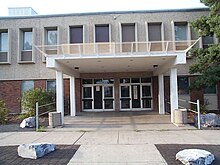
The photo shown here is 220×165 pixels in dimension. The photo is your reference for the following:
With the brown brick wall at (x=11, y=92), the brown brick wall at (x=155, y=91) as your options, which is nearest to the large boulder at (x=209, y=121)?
the brown brick wall at (x=155, y=91)

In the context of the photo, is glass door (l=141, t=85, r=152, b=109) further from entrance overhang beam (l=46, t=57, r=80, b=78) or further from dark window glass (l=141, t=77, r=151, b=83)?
entrance overhang beam (l=46, t=57, r=80, b=78)

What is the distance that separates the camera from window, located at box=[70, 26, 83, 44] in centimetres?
2184

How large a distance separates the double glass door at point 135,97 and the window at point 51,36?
7134 millimetres

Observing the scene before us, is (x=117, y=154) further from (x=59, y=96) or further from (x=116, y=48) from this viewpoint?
(x=116, y=48)

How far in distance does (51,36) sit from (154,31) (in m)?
8.94

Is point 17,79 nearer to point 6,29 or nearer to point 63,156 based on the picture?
point 6,29

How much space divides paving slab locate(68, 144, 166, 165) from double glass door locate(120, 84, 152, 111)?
543 inches

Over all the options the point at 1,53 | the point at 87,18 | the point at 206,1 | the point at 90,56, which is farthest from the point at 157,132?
the point at 1,53

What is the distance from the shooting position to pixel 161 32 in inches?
845

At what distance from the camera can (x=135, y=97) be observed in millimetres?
22250

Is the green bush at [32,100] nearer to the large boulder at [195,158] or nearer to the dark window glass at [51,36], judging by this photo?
the dark window glass at [51,36]

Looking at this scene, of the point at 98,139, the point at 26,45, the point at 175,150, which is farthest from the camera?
the point at 26,45

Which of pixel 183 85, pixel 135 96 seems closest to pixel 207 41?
pixel 183 85

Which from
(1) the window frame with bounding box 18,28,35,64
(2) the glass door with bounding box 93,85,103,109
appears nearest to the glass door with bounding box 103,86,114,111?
(2) the glass door with bounding box 93,85,103,109
